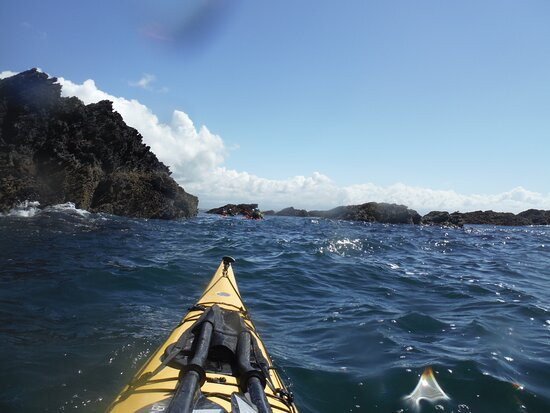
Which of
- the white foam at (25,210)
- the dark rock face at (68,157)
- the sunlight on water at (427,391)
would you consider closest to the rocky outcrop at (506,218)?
the dark rock face at (68,157)

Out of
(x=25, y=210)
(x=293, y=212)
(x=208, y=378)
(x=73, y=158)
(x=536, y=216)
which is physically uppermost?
(x=73, y=158)

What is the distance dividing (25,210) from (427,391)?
19.1 meters

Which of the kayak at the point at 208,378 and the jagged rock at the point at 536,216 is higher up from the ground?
the jagged rock at the point at 536,216

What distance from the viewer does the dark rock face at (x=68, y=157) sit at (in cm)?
1853

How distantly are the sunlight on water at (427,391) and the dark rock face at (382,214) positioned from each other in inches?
1479

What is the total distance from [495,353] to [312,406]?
3.02 meters

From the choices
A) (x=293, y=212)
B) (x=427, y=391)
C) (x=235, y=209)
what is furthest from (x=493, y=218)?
(x=427, y=391)

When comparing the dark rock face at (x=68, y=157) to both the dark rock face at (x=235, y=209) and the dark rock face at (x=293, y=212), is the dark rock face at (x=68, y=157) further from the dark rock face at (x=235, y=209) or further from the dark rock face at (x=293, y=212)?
the dark rock face at (x=293, y=212)

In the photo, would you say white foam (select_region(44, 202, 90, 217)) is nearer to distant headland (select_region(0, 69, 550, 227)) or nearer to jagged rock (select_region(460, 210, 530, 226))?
distant headland (select_region(0, 69, 550, 227))

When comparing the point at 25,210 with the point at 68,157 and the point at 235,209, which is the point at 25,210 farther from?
the point at 235,209

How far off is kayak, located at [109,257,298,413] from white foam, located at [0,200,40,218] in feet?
51.9

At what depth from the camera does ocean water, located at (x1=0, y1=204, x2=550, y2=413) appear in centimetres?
400

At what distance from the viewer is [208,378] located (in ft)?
10.2

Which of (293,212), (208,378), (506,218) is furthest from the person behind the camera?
(293,212)
